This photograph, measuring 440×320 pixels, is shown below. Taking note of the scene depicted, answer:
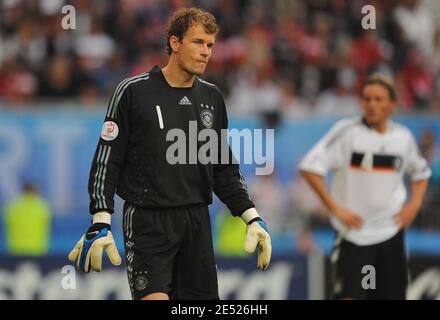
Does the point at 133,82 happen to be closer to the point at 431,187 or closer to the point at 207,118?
the point at 207,118

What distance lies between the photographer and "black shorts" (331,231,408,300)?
9242mm

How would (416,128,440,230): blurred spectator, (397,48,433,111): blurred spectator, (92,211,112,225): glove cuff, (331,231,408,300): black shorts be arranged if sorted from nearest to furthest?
(92,211,112,225): glove cuff
(331,231,408,300): black shorts
(416,128,440,230): blurred spectator
(397,48,433,111): blurred spectator

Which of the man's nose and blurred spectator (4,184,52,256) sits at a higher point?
the man's nose

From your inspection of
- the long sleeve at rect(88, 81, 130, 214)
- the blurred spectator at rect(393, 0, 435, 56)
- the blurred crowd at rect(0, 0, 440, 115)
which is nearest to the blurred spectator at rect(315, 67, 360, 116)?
the blurred crowd at rect(0, 0, 440, 115)

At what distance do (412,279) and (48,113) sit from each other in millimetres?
5380

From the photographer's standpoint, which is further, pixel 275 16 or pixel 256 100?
pixel 275 16

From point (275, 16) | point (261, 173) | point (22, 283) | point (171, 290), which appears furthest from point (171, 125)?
point (275, 16)

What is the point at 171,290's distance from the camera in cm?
709

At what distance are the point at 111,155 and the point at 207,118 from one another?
2.24 ft

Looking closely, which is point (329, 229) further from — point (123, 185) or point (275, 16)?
point (123, 185)

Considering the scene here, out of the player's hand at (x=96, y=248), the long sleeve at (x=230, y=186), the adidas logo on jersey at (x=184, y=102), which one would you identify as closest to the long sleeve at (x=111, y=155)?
the player's hand at (x=96, y=248)

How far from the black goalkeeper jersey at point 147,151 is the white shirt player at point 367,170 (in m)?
2.72

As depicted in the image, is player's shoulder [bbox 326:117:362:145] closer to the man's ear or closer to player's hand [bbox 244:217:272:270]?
player's hand [bbox 244:217:272:270]
